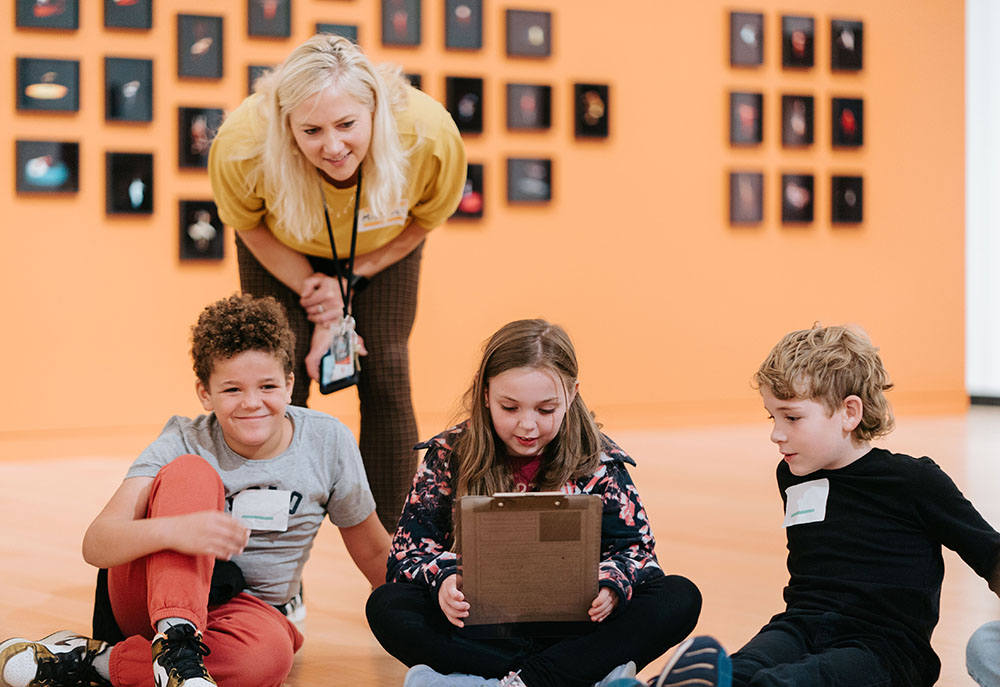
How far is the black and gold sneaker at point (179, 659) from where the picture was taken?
72.2 inches

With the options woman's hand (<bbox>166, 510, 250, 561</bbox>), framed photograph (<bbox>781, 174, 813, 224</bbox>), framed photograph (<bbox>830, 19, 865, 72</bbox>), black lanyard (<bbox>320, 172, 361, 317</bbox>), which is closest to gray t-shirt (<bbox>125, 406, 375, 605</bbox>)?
woman's hand (<bbox>166, 510, 250, 561</bbox>)

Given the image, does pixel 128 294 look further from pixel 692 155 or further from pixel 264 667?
pixel 264 667

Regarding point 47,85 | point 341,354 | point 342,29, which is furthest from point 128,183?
point 341,354

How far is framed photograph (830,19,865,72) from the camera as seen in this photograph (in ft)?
24.0

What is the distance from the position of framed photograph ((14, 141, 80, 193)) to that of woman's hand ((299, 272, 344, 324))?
10.8 feet

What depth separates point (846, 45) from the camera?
7.36 m

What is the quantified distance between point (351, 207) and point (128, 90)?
3.39 m

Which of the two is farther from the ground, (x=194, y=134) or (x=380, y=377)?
(x=194, y=134)

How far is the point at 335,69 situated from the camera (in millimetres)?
2639

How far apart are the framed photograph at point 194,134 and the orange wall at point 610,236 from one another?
0.06 meters

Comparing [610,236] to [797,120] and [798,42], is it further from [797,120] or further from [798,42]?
[798,42]

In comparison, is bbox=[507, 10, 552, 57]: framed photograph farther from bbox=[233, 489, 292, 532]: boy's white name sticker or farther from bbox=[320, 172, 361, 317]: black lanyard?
bbox=[233, 489, 292, 532]: boy's white name sticker

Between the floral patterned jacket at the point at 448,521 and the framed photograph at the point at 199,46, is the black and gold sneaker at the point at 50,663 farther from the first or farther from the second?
the framed photograph at the point at 199,46

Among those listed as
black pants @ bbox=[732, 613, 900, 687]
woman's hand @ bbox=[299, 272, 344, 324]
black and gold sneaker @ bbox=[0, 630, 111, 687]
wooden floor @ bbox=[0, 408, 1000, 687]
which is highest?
woman's hand @ bbox=[299, 272, 344, 324]
